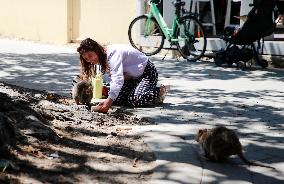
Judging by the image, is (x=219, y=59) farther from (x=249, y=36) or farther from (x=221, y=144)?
(x=221, y=144)

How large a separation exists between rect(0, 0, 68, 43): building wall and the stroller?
5.74 meters

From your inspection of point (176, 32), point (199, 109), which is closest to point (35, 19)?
point (176, 32)

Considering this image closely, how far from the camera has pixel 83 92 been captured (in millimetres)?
6645

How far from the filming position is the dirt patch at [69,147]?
4.06 meters

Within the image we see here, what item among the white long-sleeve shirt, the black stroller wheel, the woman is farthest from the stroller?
the white long-sleeve shirt

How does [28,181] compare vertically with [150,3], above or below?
below

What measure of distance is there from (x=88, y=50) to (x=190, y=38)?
6059mm

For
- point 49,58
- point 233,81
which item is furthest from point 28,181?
point 49,58

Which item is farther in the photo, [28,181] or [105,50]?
[105,50]

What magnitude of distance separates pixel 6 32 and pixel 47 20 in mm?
2243

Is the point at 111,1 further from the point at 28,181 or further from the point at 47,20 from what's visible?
the point at 28,181

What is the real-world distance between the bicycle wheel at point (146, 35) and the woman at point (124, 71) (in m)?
5.46

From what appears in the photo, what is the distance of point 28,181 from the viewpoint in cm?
383

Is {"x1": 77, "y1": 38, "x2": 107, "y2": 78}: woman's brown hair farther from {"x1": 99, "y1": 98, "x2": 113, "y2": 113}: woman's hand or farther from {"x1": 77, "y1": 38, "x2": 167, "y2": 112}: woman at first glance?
{"x1": 99, "y1": 98, "x2": 113, "y2": 113}: woman's hand
